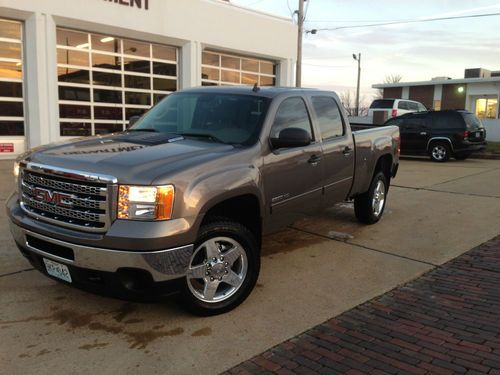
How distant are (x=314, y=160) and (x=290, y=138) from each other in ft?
2.81

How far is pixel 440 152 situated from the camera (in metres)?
17.2

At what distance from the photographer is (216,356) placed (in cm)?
343

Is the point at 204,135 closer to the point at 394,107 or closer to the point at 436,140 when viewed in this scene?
the point at 436,140

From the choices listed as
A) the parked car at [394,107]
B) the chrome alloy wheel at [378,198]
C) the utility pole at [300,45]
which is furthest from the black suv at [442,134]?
the chrome alloy wheel at [378,198]

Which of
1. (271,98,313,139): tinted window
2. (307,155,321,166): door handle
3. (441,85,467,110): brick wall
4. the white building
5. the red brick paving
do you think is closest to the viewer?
the red brick paving

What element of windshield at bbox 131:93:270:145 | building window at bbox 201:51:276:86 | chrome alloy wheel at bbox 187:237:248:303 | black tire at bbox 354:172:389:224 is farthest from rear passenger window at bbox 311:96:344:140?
building window at bbox 201:51:276:86

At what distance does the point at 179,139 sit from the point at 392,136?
172 inches

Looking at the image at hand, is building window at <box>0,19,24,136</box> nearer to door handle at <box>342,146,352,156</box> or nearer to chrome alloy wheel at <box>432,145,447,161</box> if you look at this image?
door handle at <box>342,146,352,156</box>

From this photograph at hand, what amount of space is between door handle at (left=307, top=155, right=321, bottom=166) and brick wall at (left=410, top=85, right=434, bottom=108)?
3853 cm

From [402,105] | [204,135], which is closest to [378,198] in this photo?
[204,135]

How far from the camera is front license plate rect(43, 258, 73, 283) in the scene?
12.1ft

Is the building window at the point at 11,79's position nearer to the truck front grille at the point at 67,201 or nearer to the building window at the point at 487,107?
the truck front grille at the point at 67,201

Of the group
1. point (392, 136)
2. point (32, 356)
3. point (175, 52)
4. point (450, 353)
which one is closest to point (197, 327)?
point (32, 356)

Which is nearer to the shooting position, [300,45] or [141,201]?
[141,201]
